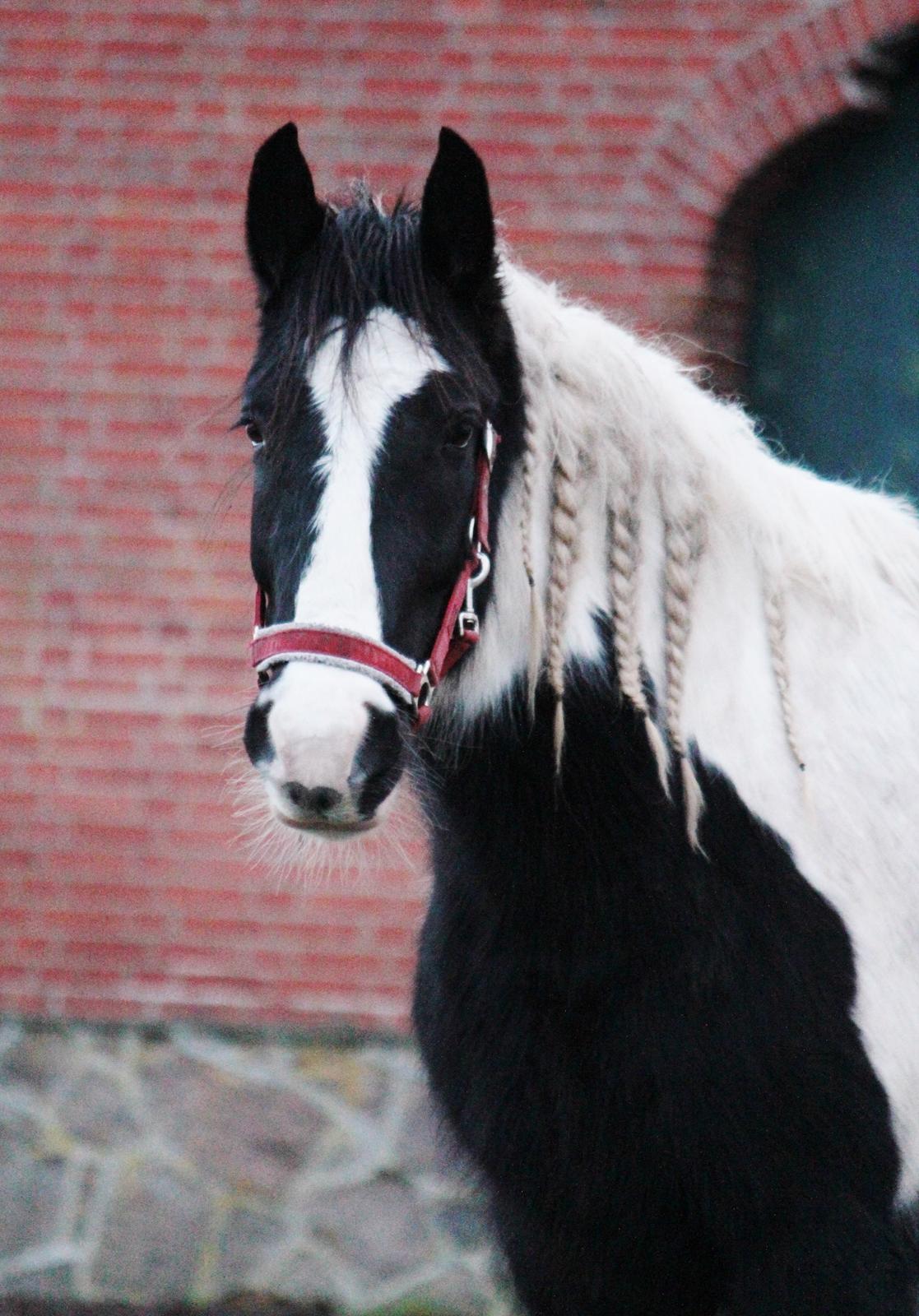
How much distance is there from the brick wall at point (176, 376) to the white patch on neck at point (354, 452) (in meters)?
2.50

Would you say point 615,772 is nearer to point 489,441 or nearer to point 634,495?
point 634,495

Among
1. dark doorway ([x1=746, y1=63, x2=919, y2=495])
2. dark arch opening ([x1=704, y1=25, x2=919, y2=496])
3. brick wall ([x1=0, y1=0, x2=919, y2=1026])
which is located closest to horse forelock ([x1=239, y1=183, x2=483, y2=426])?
brick wall ([x1=0, y1=0, x2=919, y2=1026])

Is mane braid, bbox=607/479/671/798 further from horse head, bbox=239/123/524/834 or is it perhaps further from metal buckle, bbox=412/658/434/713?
metal buckle, bbox=412/658/434/713

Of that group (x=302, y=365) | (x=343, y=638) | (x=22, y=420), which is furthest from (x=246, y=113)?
(x=343, y=638)

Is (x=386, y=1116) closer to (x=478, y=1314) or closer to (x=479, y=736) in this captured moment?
(x=478, y=1314)

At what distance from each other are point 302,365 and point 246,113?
282 cm

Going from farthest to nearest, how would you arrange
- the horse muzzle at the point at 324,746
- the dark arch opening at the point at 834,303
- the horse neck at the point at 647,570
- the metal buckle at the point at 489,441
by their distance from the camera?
the dark arch opening at the point at 834,303, the horse neck at the point at 647,570, the metal buckle at the point at 489,441, the horse muzzle at the point at 324,746

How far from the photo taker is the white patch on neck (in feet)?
6.11

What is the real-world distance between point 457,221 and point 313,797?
841 mm

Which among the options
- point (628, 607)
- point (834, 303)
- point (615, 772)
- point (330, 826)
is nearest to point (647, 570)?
point (628, 607)

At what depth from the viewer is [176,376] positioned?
4566mm

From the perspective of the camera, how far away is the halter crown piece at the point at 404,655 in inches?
72.5

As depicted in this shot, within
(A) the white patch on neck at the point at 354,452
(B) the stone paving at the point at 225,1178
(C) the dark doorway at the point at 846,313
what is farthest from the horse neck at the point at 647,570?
(B) the stone paving at the point at 225,1178

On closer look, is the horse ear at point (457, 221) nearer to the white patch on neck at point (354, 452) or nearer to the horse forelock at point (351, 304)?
the horse forelock at point (351, 304)
